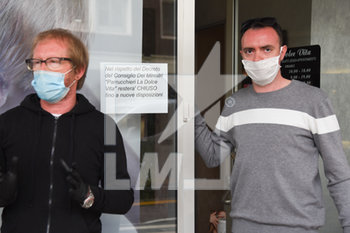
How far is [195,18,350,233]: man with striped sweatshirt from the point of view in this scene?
6.69ft

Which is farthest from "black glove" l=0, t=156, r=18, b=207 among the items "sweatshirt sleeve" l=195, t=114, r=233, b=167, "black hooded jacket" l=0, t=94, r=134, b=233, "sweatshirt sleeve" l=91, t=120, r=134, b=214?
"sweatshirt sleeve" l=195, t=114, r=233, b=167

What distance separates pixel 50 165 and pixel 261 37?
3.86 ft

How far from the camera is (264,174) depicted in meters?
2.09

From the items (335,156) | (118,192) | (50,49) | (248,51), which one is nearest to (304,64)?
(248,51)

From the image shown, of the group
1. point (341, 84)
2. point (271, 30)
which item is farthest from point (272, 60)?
point (341, 84)

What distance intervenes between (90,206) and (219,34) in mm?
3854

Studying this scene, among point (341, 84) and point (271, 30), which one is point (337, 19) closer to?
point (341, 84)

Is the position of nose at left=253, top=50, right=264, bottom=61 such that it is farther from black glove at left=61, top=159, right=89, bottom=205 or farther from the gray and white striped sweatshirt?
black glove at left=61, top=159, right=89, bottom=205

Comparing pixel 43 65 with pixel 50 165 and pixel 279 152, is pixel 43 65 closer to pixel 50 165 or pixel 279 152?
pixel 50 165

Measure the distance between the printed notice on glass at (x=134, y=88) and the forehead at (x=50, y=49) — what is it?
0.35 meters

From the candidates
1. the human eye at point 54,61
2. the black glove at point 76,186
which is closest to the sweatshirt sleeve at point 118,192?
the black glove at point 76,186

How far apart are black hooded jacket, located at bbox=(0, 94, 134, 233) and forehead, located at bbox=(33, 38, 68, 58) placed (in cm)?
23

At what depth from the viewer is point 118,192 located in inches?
83.4

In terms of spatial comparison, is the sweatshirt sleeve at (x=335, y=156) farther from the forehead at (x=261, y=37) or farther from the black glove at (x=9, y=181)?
the black glove at (x=9, y=181)
